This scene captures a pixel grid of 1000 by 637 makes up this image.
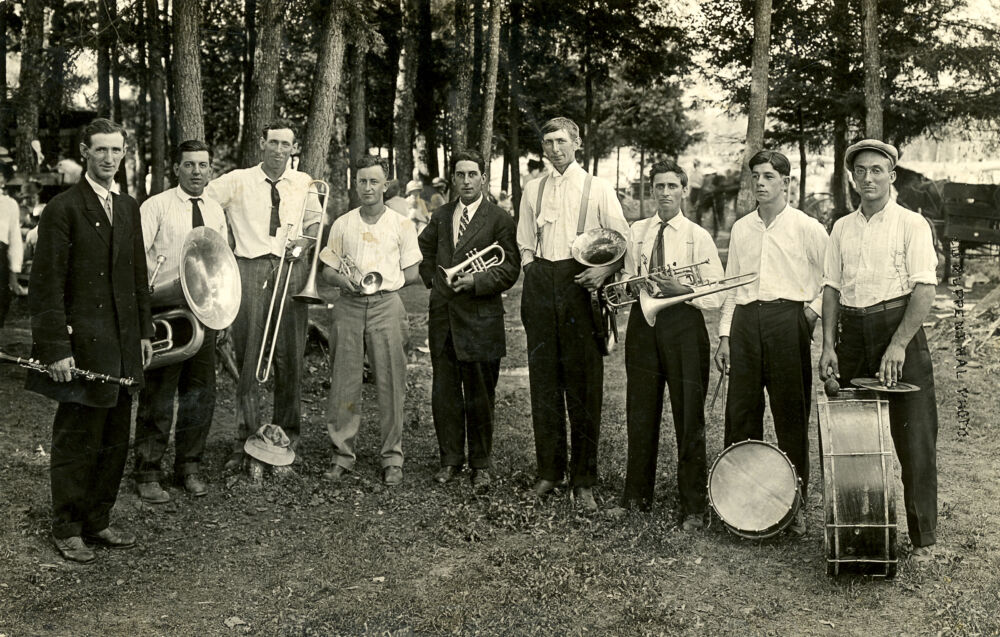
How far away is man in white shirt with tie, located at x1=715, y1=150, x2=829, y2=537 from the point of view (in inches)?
212

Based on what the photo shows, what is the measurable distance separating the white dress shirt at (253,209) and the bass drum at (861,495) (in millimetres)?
3930

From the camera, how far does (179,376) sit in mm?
6270

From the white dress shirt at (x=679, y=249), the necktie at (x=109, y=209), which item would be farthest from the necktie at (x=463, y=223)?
the necktie at (x=109, y=209)

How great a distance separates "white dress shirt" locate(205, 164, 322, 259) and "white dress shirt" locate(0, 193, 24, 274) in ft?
12.7

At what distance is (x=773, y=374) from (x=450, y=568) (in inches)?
89.2

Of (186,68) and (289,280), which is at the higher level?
(186,68)

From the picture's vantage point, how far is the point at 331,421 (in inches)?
262

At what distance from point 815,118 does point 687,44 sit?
3.92 meters

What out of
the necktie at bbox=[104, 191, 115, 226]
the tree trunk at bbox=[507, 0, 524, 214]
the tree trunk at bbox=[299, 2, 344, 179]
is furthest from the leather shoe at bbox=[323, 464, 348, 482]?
the tree trunk at bbox=[507, 0, 524, 214]

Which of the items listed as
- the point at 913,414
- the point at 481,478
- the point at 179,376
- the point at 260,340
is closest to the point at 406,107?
the point at 260,340

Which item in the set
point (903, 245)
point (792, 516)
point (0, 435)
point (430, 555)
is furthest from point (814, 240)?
point (0, 435)

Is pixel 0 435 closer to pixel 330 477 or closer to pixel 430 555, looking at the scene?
pixel 330 477

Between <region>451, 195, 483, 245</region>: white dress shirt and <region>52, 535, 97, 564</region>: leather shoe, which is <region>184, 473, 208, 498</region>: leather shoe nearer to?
<region>52, 535, 97, 564</region>: leather shoe

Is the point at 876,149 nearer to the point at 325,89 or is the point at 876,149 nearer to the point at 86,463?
the point at 86,463
